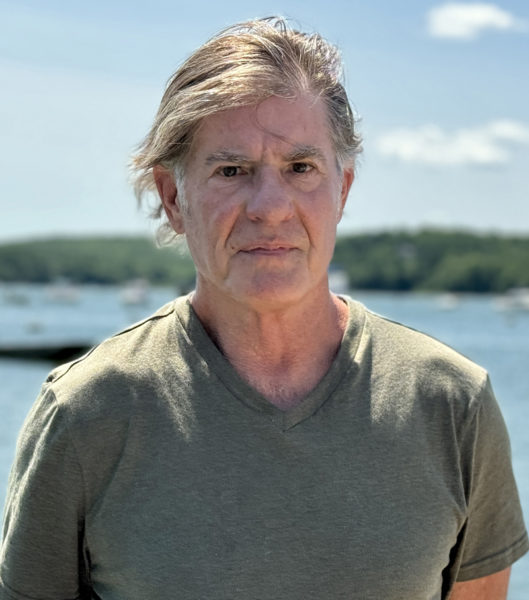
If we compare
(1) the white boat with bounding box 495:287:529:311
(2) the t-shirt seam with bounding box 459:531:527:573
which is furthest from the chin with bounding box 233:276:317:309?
(1) the white boat with bounding box 495:287:529:311

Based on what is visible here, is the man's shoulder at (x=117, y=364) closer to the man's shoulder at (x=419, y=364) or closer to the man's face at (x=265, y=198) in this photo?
the man's face at (x=265, y=198)

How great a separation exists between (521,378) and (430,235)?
4524cm

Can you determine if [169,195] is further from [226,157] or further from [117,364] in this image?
[117,364]

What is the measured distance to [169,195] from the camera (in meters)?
2.48

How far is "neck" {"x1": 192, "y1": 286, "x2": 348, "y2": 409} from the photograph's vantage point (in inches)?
94.3

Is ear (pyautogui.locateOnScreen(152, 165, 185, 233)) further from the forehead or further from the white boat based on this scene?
the white boat

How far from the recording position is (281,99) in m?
2.26

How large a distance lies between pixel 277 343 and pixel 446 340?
52151 mm

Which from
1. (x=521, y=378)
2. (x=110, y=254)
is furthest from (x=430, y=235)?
(x=521, y=378)

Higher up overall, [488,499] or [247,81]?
[247,81]

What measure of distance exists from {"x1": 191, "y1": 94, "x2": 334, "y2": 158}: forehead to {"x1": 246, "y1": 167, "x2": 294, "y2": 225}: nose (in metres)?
0.06

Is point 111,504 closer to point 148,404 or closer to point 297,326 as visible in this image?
point 148,404

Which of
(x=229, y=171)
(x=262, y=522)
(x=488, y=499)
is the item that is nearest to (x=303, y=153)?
(x=229, y=171)

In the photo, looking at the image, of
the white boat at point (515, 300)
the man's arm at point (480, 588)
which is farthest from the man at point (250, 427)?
the white boat at point (515, 300)
